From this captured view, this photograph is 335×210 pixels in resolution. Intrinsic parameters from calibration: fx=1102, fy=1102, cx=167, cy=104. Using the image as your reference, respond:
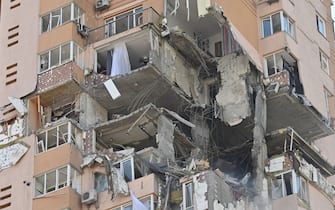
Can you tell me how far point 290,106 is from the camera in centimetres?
4709

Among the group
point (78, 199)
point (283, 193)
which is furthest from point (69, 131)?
point (283, 193)

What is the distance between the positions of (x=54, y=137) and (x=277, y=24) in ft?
37.5

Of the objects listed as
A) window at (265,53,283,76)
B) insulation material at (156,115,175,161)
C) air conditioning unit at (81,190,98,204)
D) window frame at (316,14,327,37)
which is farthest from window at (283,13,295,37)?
air conditioning unit at (81,190,98,204)

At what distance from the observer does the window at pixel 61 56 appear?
4619cm

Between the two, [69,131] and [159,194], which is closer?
[159,194]

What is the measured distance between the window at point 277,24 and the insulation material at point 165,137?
7.39 meters

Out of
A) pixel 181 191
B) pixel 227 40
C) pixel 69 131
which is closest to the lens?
pixel 181 191

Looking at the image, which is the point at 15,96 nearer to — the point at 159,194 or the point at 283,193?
the point at 159,194

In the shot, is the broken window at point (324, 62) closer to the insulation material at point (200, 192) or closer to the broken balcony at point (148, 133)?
the broken balcony at point (148, 133)

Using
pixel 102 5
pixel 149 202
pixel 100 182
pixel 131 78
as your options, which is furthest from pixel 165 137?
pixel 102 5

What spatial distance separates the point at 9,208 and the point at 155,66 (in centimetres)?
810

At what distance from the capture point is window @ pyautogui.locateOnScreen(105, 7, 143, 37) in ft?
153

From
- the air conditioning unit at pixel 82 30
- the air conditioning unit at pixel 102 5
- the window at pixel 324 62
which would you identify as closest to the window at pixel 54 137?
the air conditioning unit at pixel 82 30

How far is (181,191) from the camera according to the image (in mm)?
41188
